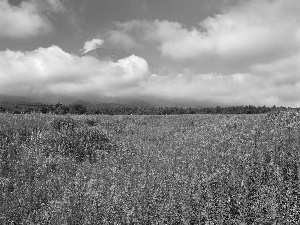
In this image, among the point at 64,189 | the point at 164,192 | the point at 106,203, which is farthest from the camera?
the point at 64,189

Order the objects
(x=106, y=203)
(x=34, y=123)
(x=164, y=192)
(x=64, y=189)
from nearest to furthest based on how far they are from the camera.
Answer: (x=106, y=203) < (x=164, y=192) < (x=64, y=189) < (x=34, y=123)

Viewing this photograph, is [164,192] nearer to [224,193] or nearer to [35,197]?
[224,193]

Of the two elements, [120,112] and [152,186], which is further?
[120,112]

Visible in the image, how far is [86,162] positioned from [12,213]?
478 centimetres

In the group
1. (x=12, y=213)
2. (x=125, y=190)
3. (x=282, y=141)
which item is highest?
(x=282, y=141)

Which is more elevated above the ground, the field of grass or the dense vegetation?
the dense vegetation

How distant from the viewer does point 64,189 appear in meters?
7.96

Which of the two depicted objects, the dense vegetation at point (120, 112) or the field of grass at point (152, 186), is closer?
the field of grass at point (152, 186)

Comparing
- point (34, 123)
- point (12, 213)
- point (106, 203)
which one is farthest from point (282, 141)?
point (34, 123)

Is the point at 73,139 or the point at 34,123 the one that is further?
the point at 34,123

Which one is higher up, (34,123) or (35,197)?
(34,123)

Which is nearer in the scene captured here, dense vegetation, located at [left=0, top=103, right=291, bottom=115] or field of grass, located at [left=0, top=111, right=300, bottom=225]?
field of grass, located at [left=0, top=111, right=300, bottom=225]

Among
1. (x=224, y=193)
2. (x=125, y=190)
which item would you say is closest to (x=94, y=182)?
(x=125, y=190)

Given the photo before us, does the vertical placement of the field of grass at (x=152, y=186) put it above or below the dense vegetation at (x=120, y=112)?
below
